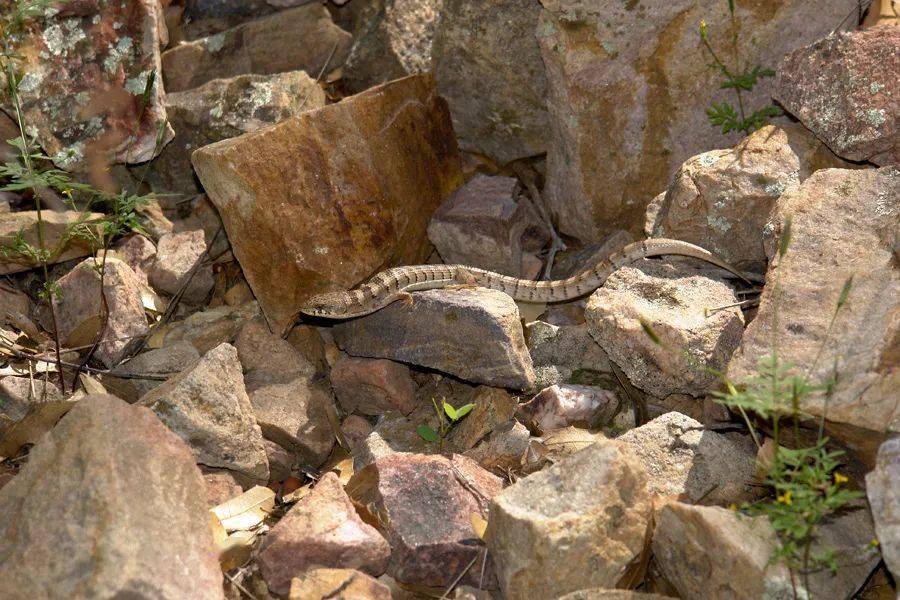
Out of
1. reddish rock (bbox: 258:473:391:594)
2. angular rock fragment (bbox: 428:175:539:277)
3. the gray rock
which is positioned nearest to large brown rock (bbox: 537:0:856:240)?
angular rock fragment (bbox: 428:175:539:277)

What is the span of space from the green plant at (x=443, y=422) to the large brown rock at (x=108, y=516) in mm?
1733

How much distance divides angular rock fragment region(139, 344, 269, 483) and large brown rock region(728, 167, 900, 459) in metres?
2.84

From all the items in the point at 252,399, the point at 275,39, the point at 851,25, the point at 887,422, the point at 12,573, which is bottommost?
the point at 252,399

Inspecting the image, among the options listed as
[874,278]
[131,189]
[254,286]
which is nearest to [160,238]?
[131,189]

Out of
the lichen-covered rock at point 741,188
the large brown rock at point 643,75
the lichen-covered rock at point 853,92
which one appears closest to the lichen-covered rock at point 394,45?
the large brown rock at point 643,75

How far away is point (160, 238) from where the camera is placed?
24.0 ft

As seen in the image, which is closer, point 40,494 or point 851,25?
point 40,494

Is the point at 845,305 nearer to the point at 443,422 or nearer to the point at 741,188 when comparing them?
the point at 741,188

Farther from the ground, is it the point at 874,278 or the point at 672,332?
the point at 874,278

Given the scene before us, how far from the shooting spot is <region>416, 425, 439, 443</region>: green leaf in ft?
18.7

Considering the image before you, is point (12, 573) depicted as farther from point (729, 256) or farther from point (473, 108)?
point (473, 108)

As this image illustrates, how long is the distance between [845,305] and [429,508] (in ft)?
8.14

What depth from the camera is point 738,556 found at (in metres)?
3.88

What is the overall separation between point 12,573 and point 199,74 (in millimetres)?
5766
